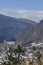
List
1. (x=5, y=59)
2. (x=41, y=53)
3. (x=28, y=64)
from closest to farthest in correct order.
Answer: (x=28, y=64) < (x=41, y=53) < (x=5, y=59)

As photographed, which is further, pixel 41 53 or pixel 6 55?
pixel 6 55

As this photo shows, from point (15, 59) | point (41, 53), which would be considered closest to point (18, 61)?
point (15, 59)

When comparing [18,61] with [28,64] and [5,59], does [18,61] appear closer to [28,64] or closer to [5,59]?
[5,59]

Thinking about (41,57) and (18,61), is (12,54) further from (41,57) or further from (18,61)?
(41,57)

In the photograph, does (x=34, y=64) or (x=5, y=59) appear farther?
(x=5, y=59)

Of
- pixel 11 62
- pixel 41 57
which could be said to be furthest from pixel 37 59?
pixel 11 62

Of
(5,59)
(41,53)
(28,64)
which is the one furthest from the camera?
(5,59)

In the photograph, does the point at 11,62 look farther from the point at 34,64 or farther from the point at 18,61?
the point at 34,64

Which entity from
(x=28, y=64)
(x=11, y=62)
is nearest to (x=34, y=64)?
(x=28, y=64)
